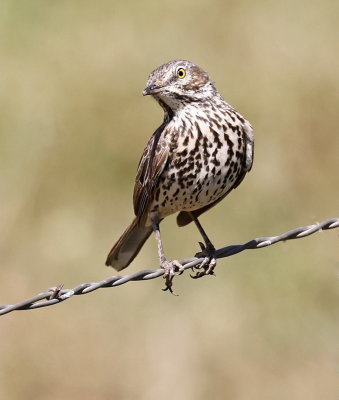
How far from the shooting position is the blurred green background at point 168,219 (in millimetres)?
9055

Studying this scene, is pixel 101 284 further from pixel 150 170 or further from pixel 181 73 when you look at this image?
pixel 181 73

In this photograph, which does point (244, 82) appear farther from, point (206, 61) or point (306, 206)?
point (306, 206)

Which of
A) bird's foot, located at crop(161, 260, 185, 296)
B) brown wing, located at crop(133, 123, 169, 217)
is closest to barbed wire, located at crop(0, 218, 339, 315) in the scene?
bird's foot, located at crop(161, 260, 185, 296)

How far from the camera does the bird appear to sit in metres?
7.03

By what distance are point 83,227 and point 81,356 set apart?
5.60ft

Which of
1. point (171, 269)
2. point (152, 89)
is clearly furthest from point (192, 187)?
point (152, 89)

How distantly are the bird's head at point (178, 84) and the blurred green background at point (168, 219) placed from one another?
2.12 metres

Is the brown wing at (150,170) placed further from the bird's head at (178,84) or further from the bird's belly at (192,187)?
the bird's head at (178,84)

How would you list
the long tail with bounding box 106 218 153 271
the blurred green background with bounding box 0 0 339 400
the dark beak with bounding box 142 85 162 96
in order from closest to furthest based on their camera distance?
1. the dark beak with bounding box 142 85 162 96
2. the long tail with bounding box 106 218 153 271
3. the blurred green background with bounding box 0 0 339 400

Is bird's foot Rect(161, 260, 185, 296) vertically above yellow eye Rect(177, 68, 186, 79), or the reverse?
yellow eye Rect(177, 68, 186, 79)

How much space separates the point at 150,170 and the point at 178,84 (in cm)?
61

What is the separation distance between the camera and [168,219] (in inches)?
416

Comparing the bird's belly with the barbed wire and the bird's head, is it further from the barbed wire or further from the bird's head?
the barbed wire

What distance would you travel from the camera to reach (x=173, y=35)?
12.5 metres
